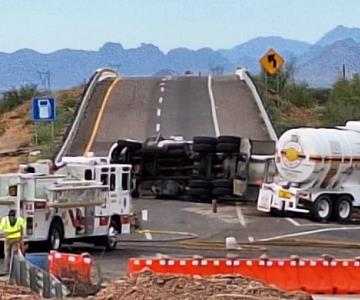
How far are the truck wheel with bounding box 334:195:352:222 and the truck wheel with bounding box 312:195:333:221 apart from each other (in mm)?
261

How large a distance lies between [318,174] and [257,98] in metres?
21.9

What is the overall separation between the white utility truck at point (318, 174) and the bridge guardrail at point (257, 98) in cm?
1018

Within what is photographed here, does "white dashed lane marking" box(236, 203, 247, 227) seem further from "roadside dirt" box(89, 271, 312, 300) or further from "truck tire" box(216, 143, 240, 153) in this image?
"roadside dirt" box(89, 271, 312, 300)

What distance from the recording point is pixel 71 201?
2694 cm

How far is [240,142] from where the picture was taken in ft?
133

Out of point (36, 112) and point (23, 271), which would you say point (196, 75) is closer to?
point (36, 112)

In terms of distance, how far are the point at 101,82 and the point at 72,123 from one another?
12467mm

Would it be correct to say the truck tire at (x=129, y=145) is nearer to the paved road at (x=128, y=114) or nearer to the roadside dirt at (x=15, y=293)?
the paved road at (x=128, y=114)

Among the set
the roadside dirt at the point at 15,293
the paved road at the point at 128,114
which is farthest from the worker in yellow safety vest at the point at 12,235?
the paved road at the point at 128,114

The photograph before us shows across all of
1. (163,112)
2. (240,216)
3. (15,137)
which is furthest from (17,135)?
(240,216)

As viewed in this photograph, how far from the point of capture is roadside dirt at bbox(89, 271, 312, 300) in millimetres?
14820

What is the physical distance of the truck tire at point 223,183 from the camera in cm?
4050

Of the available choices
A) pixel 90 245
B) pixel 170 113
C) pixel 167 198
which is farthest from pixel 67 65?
pixel 90 245

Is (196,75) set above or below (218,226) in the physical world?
above
